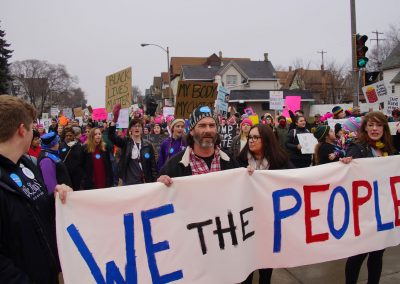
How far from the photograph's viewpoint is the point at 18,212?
5.80 feet

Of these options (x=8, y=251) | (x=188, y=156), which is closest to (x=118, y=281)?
(x=8, y=251)

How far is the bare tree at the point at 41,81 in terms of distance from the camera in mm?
79875

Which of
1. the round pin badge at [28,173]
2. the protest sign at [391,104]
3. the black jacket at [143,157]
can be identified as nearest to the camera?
the round pin badge at [28,173]

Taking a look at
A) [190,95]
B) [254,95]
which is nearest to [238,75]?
[254,95]

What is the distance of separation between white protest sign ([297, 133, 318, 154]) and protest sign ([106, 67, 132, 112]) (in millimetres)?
3534

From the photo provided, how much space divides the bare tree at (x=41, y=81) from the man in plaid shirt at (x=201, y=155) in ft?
274

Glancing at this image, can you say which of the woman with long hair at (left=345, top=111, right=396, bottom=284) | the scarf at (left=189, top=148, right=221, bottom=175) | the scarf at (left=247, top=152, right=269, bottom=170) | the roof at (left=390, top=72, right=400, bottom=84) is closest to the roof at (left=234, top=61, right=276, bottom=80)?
the roof at (left=390, top=72, right=400, bottom=84)

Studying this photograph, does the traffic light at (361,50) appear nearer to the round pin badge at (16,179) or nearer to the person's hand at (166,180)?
the person's hand at (166,180)

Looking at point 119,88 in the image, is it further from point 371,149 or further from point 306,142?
point 371,149

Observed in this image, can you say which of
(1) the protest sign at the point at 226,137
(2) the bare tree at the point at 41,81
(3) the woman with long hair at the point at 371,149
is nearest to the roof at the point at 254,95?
(1) the protest sign at the point at 226,137

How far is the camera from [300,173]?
10.5 ft

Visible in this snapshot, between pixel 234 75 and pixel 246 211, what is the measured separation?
57310 mm

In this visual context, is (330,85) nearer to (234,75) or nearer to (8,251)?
(234,75)

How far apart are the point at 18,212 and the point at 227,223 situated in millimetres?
1568
